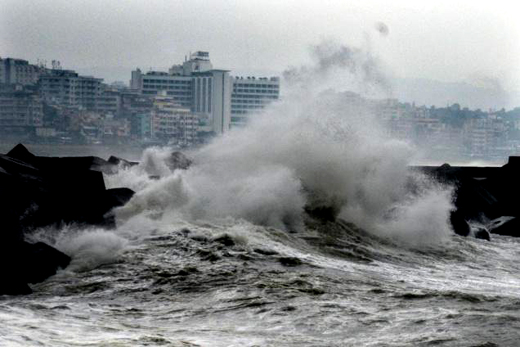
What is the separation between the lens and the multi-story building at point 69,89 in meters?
111

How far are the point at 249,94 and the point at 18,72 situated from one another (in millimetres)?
28284

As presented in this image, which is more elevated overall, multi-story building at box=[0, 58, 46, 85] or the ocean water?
multi-story building at box=[0, 58, 46, 85]

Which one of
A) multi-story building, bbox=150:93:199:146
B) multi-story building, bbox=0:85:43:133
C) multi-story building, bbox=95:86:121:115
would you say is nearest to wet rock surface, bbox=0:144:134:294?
multi-story building, bbox=0:85:43:133

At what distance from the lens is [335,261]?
11.1m

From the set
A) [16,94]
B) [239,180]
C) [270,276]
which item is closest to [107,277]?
[270,276]

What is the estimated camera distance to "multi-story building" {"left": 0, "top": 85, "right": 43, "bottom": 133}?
307 ft

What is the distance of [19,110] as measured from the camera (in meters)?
97.2

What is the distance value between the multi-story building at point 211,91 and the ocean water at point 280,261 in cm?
10026

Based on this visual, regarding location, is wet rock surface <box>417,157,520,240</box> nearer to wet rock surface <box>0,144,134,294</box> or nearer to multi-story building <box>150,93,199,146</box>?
wet rock surface <box>0,144,134,294</box>

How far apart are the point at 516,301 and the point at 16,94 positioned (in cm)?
9465

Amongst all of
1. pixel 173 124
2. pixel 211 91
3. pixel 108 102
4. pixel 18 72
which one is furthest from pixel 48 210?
pixel 211 91

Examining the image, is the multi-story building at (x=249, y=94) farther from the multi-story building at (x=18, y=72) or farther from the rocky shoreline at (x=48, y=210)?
the rocky shoreline at (x=48, y=210)

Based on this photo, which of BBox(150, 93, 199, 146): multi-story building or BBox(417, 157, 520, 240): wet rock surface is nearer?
BBox(417, 157, 520, 240): wet rock surface

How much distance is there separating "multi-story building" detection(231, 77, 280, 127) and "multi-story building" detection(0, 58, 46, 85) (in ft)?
78.0
